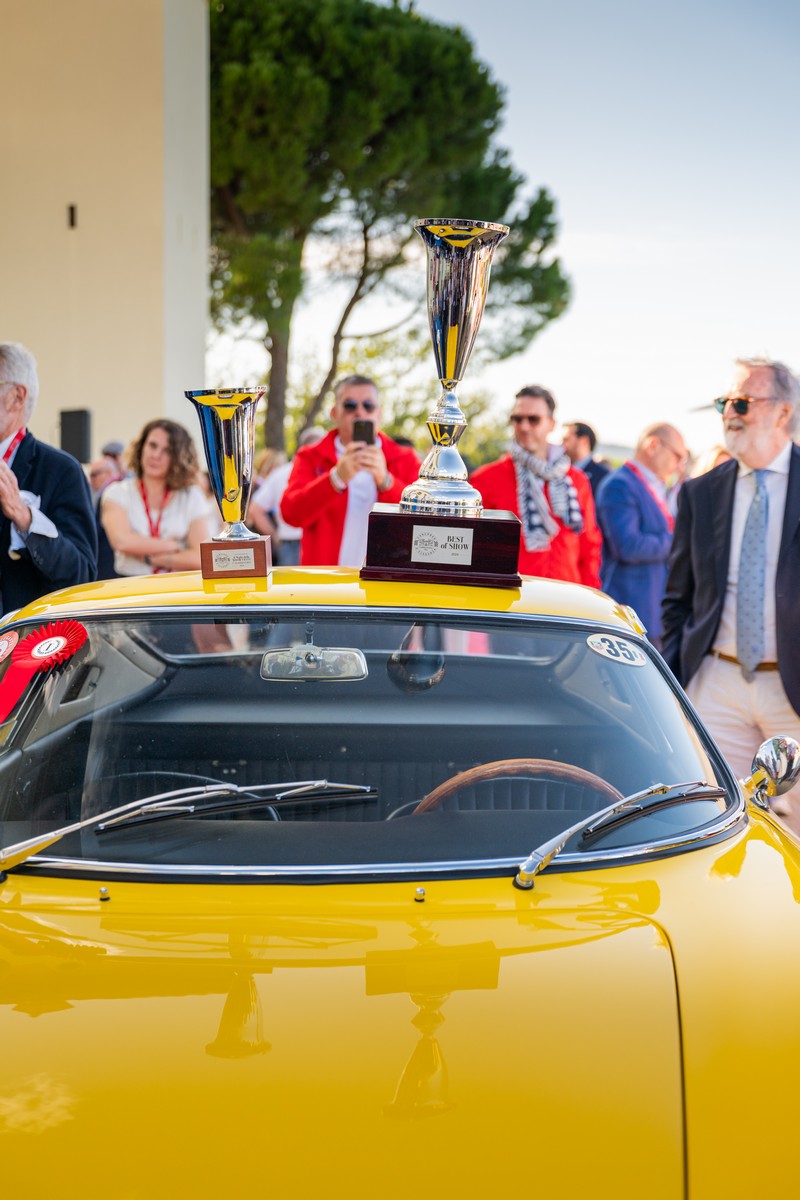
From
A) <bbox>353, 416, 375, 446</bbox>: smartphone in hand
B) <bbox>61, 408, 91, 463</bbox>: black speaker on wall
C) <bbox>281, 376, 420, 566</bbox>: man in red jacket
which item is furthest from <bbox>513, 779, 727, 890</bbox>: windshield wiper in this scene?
<bbox>61, 408, 91, 463</bbox>: black speaker on wall

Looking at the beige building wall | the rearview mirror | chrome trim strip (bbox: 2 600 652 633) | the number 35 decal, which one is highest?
the beige building wall

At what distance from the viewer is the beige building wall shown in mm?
14148

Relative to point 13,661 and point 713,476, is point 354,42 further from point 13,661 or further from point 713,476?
point 13,661

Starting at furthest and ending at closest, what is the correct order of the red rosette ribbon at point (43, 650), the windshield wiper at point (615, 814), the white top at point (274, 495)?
the white top at point (274, 495)
the red rosette ribbon at point (43, 650)
the windshield wiper at point (615, 814)

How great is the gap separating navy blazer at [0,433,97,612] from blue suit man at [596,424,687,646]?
3254mm

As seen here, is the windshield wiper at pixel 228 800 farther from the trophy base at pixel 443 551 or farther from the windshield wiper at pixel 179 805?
the trophy base at pixel 443 551

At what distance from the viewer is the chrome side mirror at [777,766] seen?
2295 millimetres

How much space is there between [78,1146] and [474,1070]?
0.49 metres

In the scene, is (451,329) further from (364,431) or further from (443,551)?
(364,431)

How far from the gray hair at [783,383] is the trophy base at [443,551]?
1705mm

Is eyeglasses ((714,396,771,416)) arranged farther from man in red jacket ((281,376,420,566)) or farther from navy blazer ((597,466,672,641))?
navy blazer ((597,466,672,641))

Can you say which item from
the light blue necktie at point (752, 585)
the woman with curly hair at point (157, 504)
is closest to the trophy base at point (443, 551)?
the light blue necktie at point (752, 585)

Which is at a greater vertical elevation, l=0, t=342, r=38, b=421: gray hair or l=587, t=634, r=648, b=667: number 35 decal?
l=0, t=342, r=38, b=421: gray hair

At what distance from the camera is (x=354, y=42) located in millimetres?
21516
